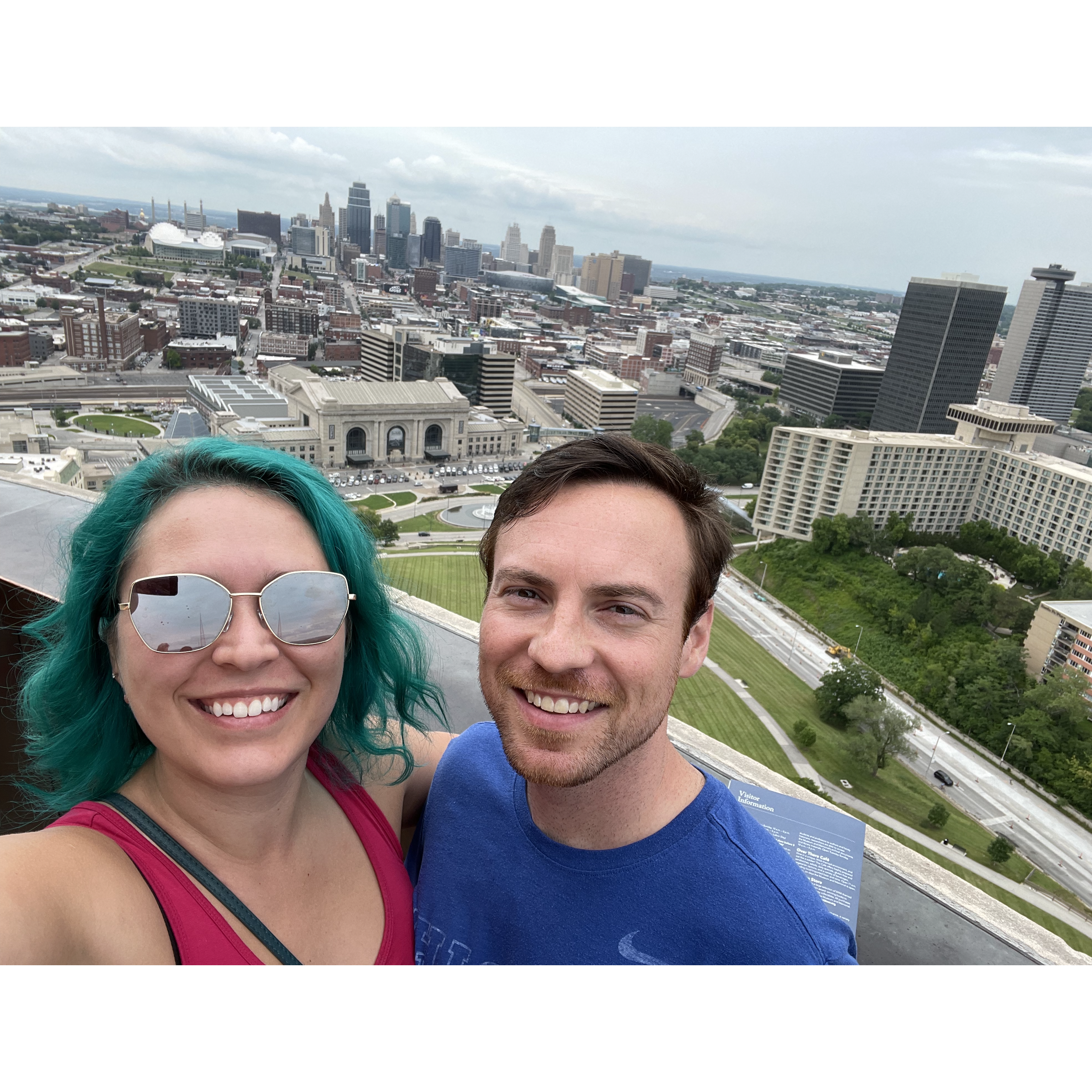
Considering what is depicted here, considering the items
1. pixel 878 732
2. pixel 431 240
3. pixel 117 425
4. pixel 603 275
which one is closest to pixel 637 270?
pixel 603 275

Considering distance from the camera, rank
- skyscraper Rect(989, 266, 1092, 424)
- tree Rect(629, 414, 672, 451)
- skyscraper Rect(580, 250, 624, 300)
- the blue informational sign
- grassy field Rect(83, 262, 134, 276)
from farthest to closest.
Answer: skyscraper Rect(580, 250, 624, 300), grassy field Rect(83, 262, 134, 276), skyscraper Rect(989, 266, 1092, 424), tree Rect(629, 414, 672, 451), the blue informational sign

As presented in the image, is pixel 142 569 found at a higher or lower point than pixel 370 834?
higher

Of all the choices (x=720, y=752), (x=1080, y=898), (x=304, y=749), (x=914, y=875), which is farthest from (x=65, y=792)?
(x=1080, y=898)

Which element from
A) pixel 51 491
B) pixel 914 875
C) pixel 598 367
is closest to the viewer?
pixel 914 875

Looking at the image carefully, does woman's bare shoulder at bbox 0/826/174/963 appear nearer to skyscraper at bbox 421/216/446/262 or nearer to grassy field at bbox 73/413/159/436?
grassy field at bbox 73/413/159/436

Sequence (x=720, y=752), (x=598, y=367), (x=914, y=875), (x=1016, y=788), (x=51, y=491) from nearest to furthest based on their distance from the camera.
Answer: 1. (x=914, y=875)
2. (x=720, y=752)
3. (x=51, y=491)
4. (x=1016, y=788)
5. (x=598, y=367)

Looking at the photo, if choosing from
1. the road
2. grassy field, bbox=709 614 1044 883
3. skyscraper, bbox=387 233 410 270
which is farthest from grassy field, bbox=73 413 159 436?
skyscraper, bbox=387 233 410 270

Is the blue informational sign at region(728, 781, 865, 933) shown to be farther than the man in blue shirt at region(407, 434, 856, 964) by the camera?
Yes

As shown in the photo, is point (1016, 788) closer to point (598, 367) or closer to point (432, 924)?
point (432, 924)
